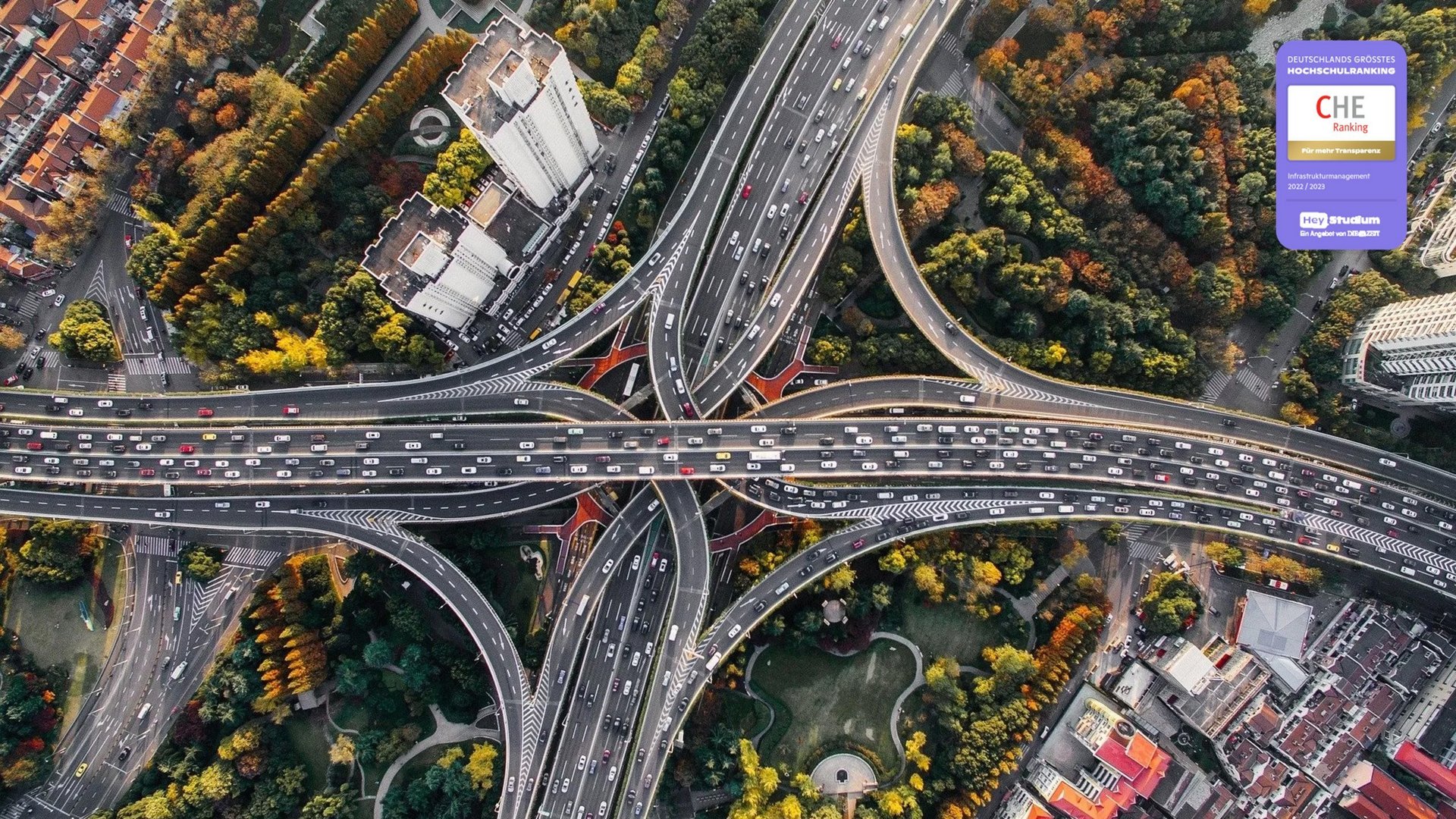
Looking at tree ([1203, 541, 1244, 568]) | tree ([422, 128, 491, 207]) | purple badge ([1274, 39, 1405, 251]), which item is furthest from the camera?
tree ([1203, 541, 1244, 568])

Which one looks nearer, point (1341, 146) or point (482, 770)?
point (482, 770)

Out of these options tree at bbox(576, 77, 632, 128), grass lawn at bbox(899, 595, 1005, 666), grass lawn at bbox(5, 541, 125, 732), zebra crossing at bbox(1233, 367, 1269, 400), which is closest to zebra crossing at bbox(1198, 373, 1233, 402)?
zebra crossing at bbox(1233, 367, 1269, 400)

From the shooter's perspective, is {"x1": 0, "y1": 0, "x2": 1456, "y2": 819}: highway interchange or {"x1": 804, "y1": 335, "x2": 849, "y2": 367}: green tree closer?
{"x1": 0, "y1": 0, "x2": 1456, "y2": 819}: highway interchange

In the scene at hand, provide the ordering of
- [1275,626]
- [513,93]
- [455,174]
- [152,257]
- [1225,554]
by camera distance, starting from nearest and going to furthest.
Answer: [513,93], [152,257], [455,174], [1225,554], [1275,626]

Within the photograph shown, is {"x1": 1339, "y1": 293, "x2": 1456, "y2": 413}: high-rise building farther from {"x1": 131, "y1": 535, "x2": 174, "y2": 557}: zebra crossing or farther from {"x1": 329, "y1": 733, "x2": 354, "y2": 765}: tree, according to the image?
{"x1": 131, "y1": 535, "x2": 174, "y2": 557}: zebra crossing

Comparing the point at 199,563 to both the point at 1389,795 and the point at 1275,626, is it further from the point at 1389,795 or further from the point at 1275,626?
the point at 1389,795

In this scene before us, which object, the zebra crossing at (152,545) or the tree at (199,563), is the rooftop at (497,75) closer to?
the tree at (199,563)

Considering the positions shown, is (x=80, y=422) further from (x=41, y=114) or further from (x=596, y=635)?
(x=596, y=635)

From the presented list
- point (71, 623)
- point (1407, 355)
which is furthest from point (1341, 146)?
point (71, 623)

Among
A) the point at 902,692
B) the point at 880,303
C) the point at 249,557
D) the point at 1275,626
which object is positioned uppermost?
the point at 880,303
